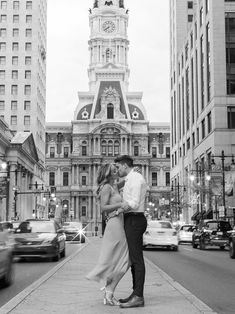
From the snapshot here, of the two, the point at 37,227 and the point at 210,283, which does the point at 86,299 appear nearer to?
the point at 210,283

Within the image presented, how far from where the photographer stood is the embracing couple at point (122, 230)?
364 inches

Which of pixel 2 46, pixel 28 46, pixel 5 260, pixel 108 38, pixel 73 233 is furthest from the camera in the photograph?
pixel 108 38

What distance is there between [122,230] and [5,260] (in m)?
4.09

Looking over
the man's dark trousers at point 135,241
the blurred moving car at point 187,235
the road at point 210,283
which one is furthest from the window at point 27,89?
the man's dark trousers at point 135,241

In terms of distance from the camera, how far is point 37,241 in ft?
70.1

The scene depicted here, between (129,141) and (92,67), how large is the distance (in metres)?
33.8

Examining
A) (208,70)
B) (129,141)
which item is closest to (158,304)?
(208,70)

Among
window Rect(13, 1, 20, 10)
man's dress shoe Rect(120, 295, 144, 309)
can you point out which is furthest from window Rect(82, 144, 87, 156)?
man's dress shoe Rect(120, 295, 144, 309)

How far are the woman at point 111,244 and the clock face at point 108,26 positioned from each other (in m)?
167

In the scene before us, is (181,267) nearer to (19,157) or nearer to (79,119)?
(19,157)

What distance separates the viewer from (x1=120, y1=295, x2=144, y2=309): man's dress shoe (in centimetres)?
902

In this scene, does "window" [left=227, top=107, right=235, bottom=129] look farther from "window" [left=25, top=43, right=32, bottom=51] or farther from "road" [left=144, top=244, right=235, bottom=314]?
"window" [left=25, top=43, right=32, bottom=51]

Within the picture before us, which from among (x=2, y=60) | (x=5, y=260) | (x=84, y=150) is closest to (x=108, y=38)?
(x=84, y=150)

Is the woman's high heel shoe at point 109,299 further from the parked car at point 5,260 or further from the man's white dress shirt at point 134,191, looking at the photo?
the parked car at point 5,260
